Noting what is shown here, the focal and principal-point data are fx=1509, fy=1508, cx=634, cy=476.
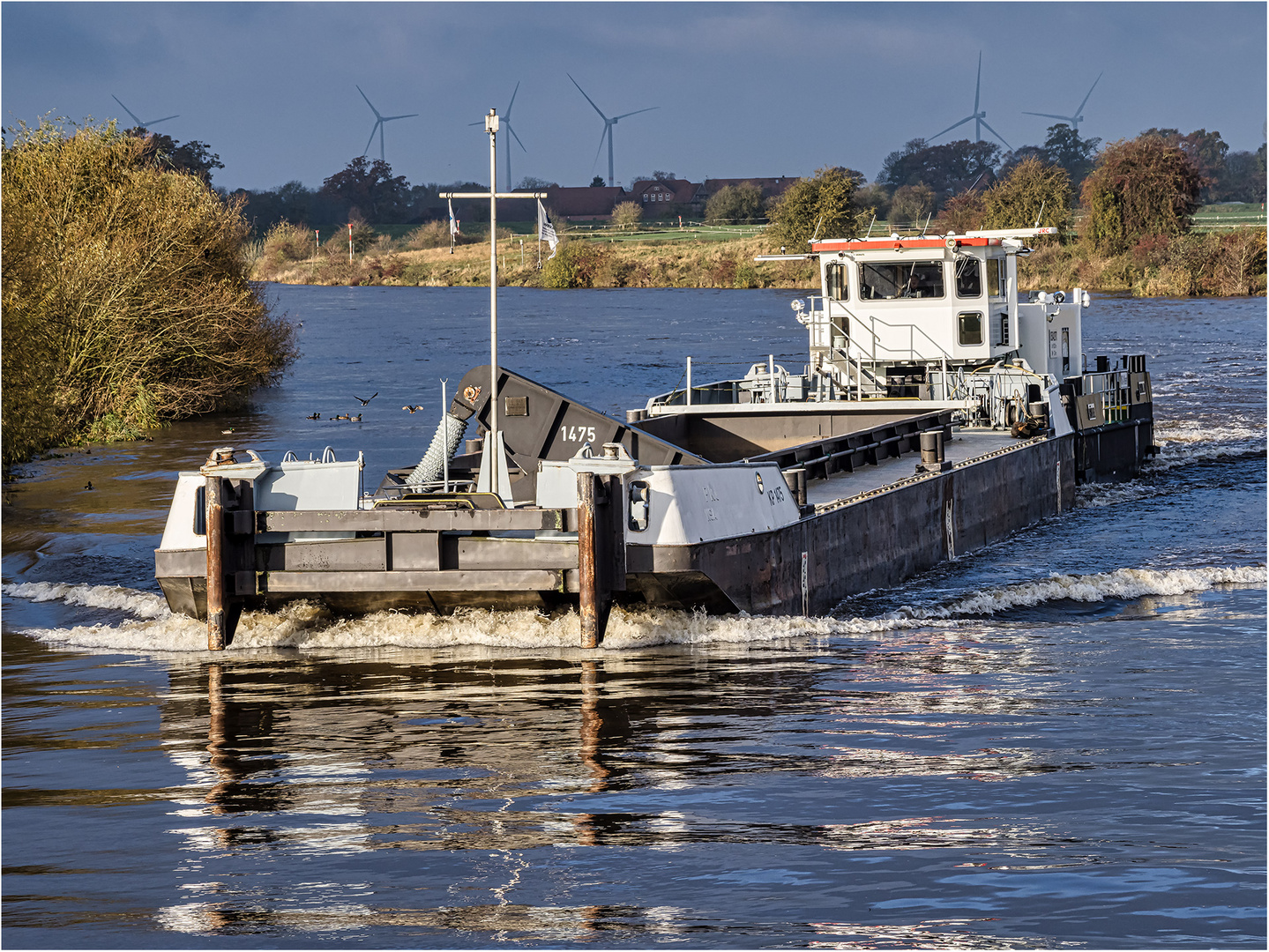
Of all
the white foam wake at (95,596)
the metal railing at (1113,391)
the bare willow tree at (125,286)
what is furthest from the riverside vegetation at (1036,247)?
the white foam wake at (95,596)

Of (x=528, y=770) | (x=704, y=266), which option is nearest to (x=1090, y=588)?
(x=528, y=770)

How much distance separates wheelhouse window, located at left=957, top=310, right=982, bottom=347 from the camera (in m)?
25.0

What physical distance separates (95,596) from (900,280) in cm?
1442

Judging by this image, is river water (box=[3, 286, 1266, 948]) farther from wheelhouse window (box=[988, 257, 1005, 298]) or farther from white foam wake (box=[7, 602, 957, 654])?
wheelhouse window (box=[988, 257, 1005, 298])

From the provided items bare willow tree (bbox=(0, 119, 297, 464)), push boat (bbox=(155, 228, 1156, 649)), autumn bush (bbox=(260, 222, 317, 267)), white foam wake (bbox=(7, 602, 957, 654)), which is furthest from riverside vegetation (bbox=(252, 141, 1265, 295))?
white foam wake (bbox=(7, 602, 957, 654))

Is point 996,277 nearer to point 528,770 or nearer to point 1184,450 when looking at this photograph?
point 1184,450

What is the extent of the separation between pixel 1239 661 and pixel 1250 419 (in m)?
26.7

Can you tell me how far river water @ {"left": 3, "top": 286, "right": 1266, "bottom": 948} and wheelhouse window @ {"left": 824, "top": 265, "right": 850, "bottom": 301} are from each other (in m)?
7.59

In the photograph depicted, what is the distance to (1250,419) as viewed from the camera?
3716 cm

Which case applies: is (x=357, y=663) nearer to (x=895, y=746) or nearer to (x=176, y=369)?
(x=895, y=746)

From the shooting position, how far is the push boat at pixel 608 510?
12.6m

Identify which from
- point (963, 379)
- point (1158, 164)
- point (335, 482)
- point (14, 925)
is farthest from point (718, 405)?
point (1158, 164)

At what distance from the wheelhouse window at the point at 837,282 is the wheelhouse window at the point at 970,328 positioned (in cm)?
193

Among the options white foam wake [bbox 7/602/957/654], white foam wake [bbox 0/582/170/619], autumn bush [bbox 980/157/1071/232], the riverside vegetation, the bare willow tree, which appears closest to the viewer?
white foam wake [bbox 7/602/957/654]
